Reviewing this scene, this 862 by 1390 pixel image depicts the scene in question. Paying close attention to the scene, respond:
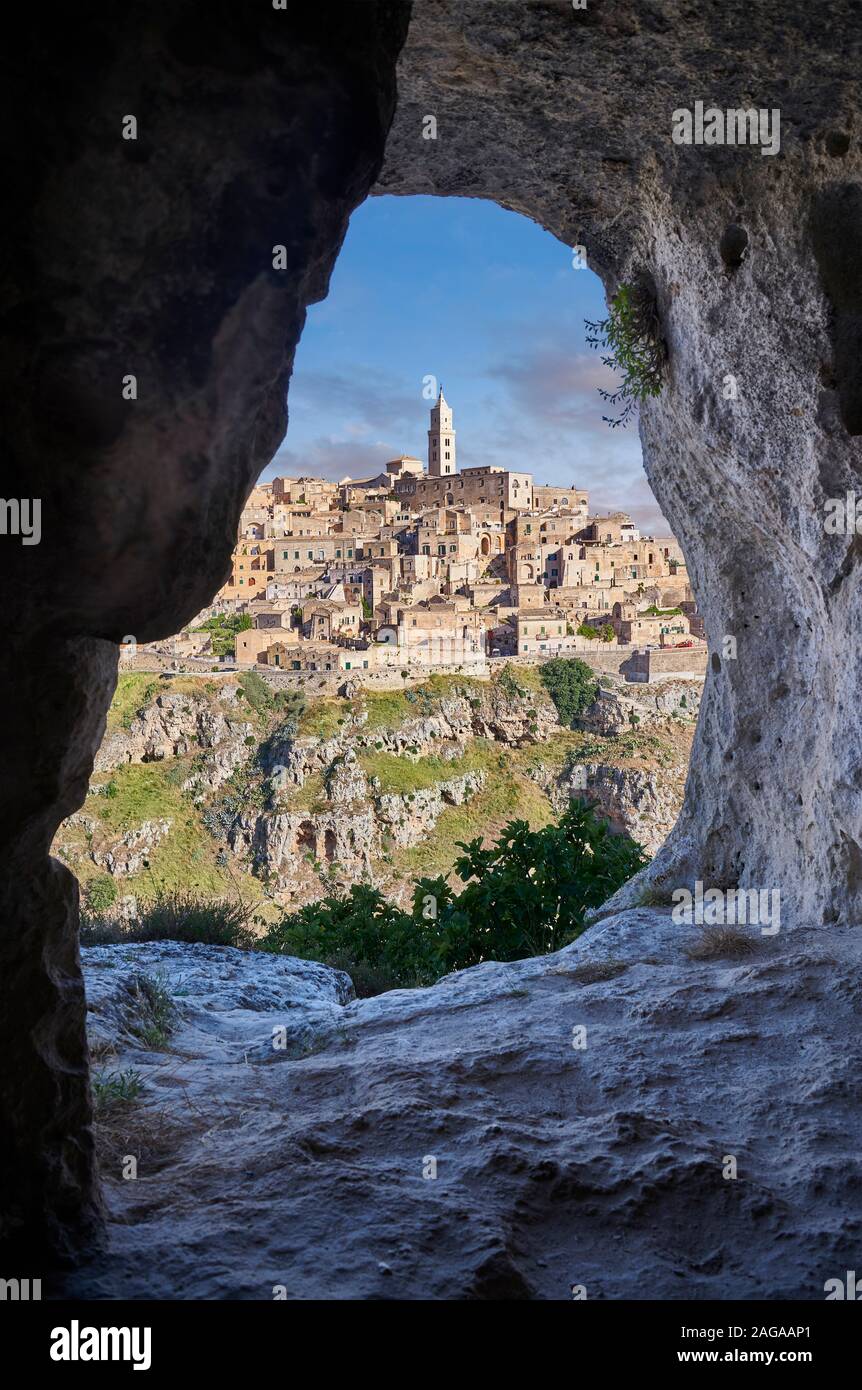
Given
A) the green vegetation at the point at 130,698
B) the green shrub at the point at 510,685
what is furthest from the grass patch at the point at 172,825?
the green shrub at the point at 510,685

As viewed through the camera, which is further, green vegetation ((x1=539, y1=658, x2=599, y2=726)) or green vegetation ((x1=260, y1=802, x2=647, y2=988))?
green vegetation ((x1=539, y1=658, x2=599, y2=726))

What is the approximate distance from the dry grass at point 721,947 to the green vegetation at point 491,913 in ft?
8.51

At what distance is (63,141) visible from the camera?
2135mm

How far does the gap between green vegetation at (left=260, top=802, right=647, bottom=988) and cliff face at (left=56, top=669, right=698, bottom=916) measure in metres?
34.5

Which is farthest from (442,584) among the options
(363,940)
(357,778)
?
(363,940)

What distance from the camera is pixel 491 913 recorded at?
28.1 ft

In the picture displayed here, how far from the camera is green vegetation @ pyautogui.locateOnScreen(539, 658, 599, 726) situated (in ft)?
185

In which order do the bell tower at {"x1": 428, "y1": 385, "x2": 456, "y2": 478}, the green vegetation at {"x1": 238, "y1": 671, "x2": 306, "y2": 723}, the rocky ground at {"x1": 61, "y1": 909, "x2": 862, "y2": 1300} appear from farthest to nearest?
1. the bell tower at {"x1": 428, "y1": 385, "x2": 456, "y2": 478}
2. the green vegetation at {"x1": 238, "y1": 671, "x2": 306, "y2": 723}
3. the rocky ground at {"x1": 61, "y1": 909, "x2": 862, "y2": 1300}

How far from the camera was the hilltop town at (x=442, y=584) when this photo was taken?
203 feet

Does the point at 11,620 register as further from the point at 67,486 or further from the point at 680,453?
the point at 680,453

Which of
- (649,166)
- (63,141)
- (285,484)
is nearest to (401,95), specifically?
(649,166)

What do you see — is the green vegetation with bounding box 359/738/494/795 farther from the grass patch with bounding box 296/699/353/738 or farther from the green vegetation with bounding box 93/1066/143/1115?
the green vegetation with bounding box 93/1066/143/1115

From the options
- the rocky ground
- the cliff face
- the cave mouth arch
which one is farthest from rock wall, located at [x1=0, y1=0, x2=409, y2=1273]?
the cliff face

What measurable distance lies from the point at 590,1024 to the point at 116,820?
4461cm
